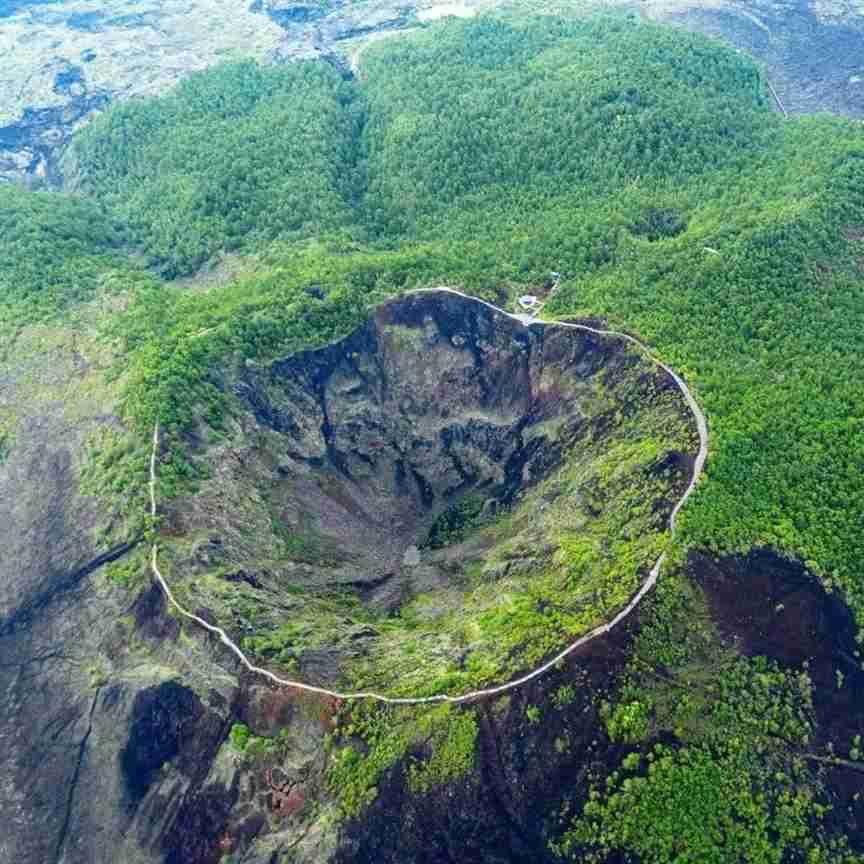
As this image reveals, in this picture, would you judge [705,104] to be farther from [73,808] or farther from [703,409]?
[73,808]

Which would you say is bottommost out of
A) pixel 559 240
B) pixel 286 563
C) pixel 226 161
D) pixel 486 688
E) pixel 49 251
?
pixel 286 563

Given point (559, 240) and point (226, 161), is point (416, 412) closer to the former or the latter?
point (559, 240)

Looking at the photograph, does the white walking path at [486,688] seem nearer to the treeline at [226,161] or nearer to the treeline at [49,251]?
the treeline at [49,251]

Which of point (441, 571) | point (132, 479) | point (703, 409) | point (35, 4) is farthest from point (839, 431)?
point (35, 4)

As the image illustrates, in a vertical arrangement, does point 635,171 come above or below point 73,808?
above

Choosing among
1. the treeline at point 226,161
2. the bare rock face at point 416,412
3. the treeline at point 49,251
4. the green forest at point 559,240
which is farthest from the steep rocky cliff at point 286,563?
the treeline at point 226,161

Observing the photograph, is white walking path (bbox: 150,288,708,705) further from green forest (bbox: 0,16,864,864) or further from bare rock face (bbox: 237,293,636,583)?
bare rock face (bbox: 237,293,636,583)

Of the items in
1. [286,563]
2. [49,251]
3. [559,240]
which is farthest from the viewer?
[49,251]

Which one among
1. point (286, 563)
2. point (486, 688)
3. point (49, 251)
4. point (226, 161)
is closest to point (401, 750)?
point (486, 688)

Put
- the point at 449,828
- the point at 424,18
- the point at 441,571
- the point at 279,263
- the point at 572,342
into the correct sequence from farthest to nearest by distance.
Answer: the point at 424,18 < the point at 279,263 < the point at 572,342 < the point at 441,571 < the point at 449,828
